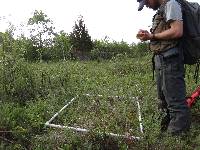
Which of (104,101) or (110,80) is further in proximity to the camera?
(110,80)

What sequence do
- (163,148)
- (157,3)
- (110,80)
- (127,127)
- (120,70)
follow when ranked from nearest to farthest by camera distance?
(163,148) < (157,3) < (127,127) < (110,80) < (120,70)

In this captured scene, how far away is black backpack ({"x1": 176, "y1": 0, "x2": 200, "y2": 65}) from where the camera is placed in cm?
483

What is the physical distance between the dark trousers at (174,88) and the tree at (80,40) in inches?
371

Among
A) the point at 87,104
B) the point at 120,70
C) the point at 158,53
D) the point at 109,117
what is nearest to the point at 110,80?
the point at 120,70

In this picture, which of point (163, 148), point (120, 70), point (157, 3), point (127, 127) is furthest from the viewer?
point (120, 70)

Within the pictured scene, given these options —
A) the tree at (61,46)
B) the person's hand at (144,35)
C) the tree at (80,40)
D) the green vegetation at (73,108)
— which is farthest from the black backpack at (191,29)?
the tree at (80,40)

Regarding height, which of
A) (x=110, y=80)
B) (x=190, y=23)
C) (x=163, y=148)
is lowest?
(x=163, y=148)

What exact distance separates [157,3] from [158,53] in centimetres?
58

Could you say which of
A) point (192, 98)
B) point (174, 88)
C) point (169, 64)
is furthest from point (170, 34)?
point (192, 98)

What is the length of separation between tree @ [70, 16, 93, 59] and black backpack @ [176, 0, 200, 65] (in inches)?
377

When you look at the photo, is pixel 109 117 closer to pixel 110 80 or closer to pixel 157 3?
pixel 157 3

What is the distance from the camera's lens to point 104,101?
6254 millimetres

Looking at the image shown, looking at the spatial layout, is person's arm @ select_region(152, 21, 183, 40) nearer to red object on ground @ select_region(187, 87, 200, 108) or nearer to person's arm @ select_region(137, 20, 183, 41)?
person's arm @ select_region(137, 20, 183, 41)

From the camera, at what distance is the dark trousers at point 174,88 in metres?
4.95
